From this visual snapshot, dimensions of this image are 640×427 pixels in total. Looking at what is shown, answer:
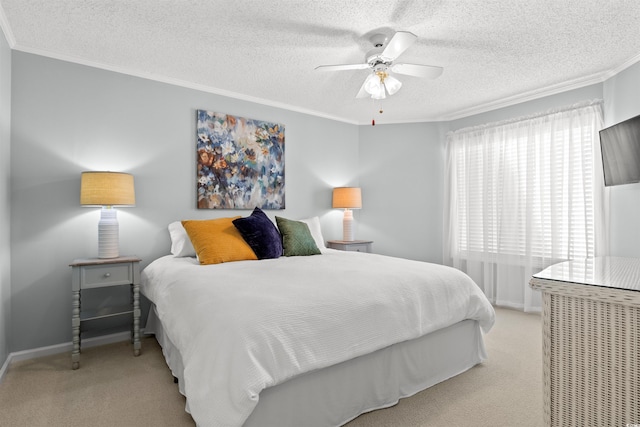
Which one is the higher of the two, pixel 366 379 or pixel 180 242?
pixel 180 242

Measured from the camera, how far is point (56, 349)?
9.22 feet

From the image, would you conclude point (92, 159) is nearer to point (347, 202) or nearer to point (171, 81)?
point (171, 81)

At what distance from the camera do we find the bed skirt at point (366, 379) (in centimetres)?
159

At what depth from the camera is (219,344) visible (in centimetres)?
145

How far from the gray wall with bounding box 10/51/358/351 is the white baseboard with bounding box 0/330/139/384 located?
2.2 inches

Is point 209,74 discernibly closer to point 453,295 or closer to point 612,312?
point 453,295

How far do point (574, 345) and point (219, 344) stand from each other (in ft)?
4.88

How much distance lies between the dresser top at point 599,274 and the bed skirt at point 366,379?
35.6 inches

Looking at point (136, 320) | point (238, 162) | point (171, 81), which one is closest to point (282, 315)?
point (136, 320)

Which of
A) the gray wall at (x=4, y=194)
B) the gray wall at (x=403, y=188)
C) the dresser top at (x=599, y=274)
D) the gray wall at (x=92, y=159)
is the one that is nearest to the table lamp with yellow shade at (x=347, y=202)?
the gray wall at (x=92, y=159)

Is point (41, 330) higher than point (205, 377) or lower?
lower

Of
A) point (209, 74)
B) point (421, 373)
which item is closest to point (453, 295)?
point (421, 373)

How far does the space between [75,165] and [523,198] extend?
183 inches

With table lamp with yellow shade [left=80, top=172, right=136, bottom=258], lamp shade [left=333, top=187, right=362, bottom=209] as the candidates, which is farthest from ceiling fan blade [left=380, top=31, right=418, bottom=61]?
table lamp with yellow shade [left=80, top=172, right=136, bottom=258]
